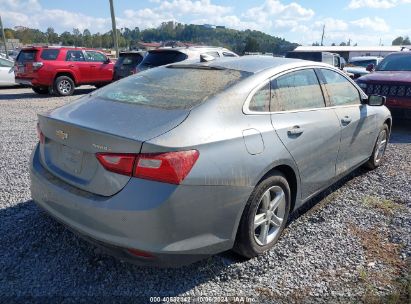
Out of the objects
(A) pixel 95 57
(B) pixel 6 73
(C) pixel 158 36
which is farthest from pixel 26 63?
(C) pixel 158 36

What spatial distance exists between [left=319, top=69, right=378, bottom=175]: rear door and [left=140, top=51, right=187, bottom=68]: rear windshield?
570 centimetres

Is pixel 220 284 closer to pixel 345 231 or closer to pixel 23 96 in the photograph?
pixel 345 231

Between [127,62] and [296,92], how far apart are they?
10.4 meters

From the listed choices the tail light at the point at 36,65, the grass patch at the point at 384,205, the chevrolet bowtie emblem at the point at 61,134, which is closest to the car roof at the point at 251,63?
the chevrolet bowtie emblem at the point at 61,134

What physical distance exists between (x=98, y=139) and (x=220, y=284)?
4.45 ft

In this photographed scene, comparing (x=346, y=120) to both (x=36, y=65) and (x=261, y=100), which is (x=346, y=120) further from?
(x=36, y=65)

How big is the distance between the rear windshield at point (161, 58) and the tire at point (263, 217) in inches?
269

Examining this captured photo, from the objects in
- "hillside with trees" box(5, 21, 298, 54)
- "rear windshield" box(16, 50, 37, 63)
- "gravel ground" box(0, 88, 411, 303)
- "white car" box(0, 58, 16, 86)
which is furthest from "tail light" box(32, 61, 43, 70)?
"hillside with trees" box(5, 21, 298, 54)

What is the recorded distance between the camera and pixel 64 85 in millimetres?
13109

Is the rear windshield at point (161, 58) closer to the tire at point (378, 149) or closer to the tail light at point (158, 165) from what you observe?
the tire at point (378, 149)

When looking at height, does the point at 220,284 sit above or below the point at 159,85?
below

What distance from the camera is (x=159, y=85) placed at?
3146mm

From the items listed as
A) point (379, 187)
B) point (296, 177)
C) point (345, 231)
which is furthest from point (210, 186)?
point (379, 187)

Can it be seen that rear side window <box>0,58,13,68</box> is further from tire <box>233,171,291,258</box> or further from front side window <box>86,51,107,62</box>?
tire <box>233,171,291,258</box>
